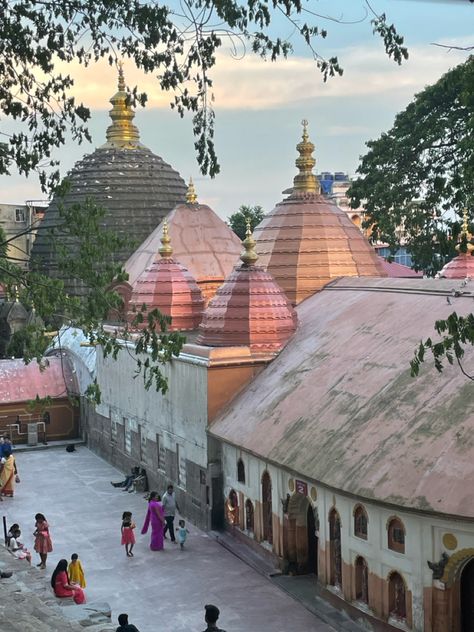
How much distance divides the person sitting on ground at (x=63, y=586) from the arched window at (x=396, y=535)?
4436mm

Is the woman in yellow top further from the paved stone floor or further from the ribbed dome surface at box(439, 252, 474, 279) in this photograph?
the ribbed dome surface at box(439, 252, 474, 279)

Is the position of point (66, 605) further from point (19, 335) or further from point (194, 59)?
point (194, 59)

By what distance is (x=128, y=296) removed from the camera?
86.5ft

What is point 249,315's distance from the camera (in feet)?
60.5

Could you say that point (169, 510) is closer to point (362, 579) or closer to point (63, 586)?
point (63, 586)

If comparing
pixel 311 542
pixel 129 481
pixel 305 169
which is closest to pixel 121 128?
pixel 305 169

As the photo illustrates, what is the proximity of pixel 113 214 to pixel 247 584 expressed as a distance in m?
21.0

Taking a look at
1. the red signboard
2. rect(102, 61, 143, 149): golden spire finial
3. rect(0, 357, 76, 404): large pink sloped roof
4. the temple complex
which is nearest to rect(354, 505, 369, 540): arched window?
the temple complex

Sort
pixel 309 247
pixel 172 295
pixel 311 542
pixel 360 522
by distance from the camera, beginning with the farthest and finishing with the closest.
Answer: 1. pixel 309 247
2. pixel 172 295
3. pixel 311 542
4. pixel 360 522

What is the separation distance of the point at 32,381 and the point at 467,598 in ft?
56.7

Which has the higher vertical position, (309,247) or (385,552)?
(309,247)

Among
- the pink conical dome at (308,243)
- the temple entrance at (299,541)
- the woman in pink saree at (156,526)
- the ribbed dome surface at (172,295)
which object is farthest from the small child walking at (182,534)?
the pink conical dome at (308,243)

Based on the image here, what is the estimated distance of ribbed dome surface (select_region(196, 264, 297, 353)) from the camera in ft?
60.3

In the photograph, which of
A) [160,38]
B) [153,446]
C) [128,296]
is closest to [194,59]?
[160,38]
